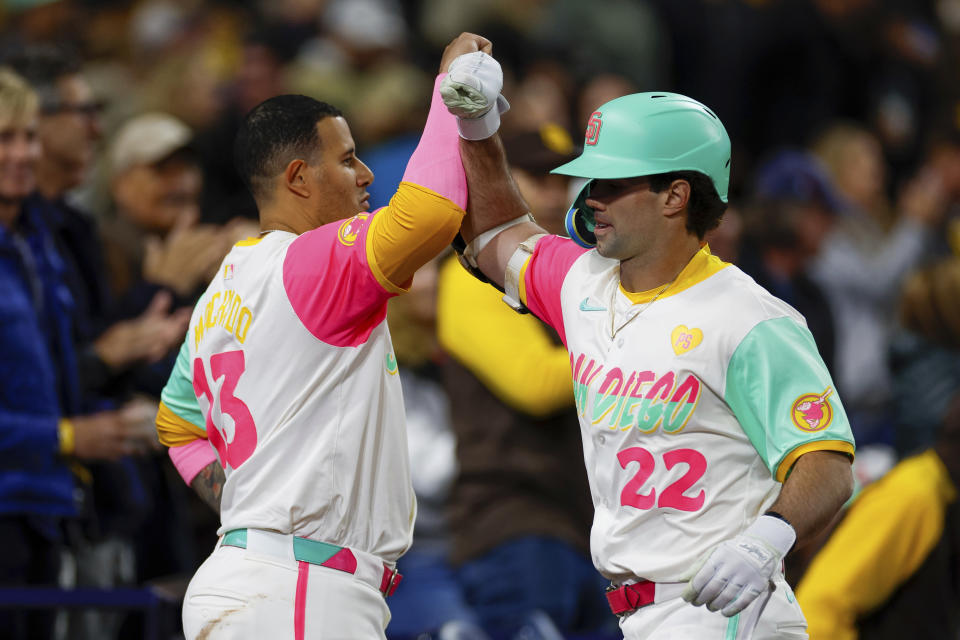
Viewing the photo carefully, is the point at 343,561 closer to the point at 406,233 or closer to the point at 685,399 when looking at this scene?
the point at 406,233

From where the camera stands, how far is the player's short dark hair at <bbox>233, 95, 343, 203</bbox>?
4.25m

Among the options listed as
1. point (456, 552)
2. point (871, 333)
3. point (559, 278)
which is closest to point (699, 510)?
point (559, 278)

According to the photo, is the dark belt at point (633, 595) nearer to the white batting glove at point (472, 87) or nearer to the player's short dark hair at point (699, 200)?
the player's short dark hair at point (699, 200)

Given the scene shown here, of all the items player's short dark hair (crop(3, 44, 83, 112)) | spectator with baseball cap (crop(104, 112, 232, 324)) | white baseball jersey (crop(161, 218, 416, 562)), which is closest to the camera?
white baseball jersey (crop(161, 218, 416, 562))

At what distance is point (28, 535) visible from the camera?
→ 5676mm

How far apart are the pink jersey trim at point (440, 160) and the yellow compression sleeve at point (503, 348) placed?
58.2 inches

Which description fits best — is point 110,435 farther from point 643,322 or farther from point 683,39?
point 683,39

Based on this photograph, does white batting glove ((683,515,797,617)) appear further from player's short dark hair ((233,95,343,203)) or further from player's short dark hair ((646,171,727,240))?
player's short dark hair ((233,95,343,203))

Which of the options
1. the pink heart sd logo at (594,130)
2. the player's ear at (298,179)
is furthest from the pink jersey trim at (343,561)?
the pink heart sd logo at (594,130)

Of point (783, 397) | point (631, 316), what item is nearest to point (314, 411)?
point (631, 316)

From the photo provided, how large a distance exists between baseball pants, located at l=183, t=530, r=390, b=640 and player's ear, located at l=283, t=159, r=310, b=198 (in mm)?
968

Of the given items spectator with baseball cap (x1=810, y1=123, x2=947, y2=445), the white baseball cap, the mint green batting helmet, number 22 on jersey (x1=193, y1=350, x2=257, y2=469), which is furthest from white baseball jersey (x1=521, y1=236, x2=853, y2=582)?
spectator with baseball cap (x1=810, y1=123, x2=947, y2=445)

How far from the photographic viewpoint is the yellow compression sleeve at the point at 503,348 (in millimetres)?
5785

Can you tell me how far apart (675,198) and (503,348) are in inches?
78.3
